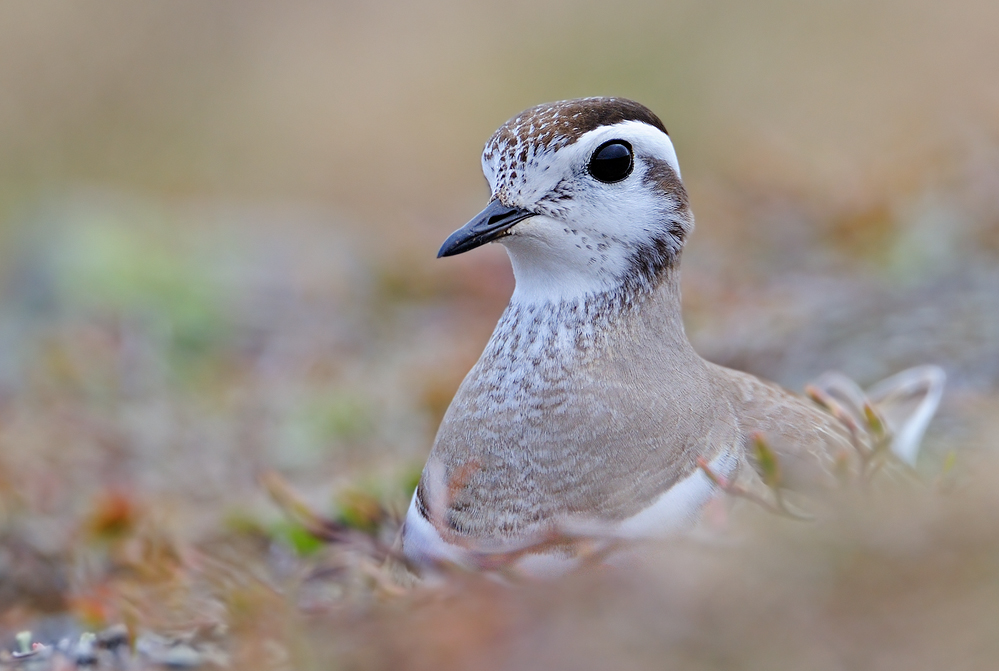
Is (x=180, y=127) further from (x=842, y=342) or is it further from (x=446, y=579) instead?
(x=446, y=579)

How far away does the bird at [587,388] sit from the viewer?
3.62 metres

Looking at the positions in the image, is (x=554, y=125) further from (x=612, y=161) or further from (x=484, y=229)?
(x=484, y=229)

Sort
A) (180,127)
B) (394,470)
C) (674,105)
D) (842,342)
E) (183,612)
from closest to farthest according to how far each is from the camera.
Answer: (183,612) → (394,470) → (842,342) → (674,105) → (180,127)

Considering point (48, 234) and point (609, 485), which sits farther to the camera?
point (48, 234)

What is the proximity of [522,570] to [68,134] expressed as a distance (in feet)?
51.7

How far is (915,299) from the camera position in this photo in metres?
6.39

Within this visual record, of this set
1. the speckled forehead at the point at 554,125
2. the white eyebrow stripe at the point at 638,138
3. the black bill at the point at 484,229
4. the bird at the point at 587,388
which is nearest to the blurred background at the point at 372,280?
the bird at the point at 587,388

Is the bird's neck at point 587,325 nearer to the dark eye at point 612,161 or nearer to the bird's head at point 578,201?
the bird's head at point 578,201

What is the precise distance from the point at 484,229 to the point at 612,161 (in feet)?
1.87

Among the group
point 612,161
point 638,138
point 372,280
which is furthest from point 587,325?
point 372,280

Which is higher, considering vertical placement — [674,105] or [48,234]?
[674,105]

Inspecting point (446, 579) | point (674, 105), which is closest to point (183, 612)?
point (446, 579)

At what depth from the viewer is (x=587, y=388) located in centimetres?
384

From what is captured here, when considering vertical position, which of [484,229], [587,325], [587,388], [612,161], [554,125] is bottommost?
[587,388]
